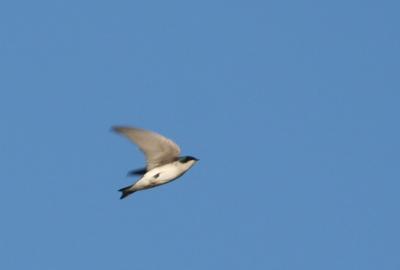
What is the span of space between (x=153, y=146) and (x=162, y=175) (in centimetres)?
65

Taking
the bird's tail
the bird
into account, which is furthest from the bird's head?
the bird's tail

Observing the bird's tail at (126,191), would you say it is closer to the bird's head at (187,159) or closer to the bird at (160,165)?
the bird at (160,165)

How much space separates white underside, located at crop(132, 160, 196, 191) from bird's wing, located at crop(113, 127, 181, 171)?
0.12m

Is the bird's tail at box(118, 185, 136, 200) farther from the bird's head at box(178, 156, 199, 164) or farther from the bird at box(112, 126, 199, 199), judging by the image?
the bird's head at box(178, 156, 199, 164)

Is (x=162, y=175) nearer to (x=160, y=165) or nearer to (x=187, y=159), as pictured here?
(x=160, y=165)

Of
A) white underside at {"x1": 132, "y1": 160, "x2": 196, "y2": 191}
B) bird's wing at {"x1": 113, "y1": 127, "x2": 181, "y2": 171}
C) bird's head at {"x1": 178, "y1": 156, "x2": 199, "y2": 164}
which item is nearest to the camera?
bird's wing at {"x1": 113, "y1": 127, "x2": 181, "y2": 171}

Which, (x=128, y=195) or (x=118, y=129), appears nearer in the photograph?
(x=118, y=129)

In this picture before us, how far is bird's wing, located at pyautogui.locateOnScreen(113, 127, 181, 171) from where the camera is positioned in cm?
2234

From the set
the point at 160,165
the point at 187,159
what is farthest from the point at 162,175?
the point at 187,159

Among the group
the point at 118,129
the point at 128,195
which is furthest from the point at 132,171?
the point at 118,129

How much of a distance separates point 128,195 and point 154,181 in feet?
1.98

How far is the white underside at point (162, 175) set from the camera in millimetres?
23500

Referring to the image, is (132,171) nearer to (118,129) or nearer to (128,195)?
(128,195)

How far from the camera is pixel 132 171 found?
24172 millimetres
